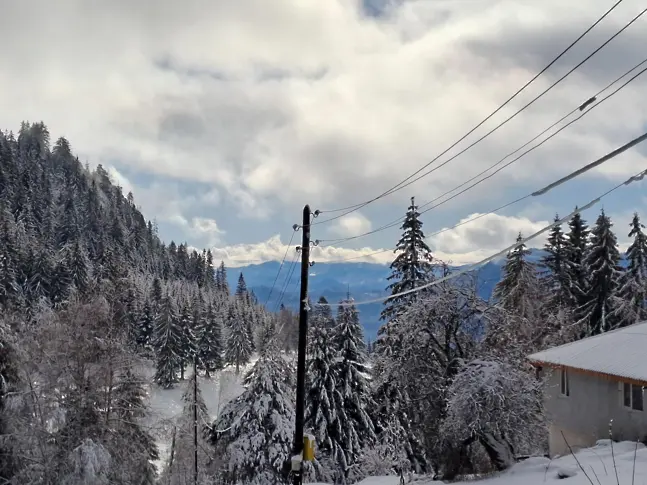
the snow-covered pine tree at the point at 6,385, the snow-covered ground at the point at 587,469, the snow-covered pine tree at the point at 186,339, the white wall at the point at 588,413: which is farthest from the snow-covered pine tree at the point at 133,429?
the snow-covered pine tree at the point at 186,339

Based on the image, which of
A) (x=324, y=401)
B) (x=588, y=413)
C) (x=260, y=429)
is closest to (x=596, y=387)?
(x=588, y=413)

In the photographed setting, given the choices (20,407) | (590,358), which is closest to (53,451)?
(20,407)

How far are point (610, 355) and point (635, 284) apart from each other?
2175 cm

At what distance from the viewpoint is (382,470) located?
83.7ft

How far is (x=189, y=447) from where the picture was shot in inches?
1174

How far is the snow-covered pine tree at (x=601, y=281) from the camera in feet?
119

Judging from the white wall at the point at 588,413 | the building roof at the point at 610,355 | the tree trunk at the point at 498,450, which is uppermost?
the building roof at the point at 610,355

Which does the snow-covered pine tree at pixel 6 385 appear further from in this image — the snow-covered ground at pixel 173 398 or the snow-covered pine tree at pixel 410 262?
the snow-covered pine tree at pixel 410 262

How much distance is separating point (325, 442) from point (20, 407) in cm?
1554

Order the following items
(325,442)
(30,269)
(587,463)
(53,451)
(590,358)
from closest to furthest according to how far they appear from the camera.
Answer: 1. (587,463)
2. (590,358)
3. (53,451)
4. (325,442)
5. (30,269)

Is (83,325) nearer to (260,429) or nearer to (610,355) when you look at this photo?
(260,429)

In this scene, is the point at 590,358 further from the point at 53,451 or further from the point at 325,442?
the point at 53,451

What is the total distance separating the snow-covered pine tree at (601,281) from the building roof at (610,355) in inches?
692

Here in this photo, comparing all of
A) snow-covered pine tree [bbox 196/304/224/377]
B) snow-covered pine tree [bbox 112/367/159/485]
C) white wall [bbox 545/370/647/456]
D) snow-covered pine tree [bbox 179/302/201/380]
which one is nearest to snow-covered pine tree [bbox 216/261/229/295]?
snow-covered pine tree [bbox 196/304/224/377]
